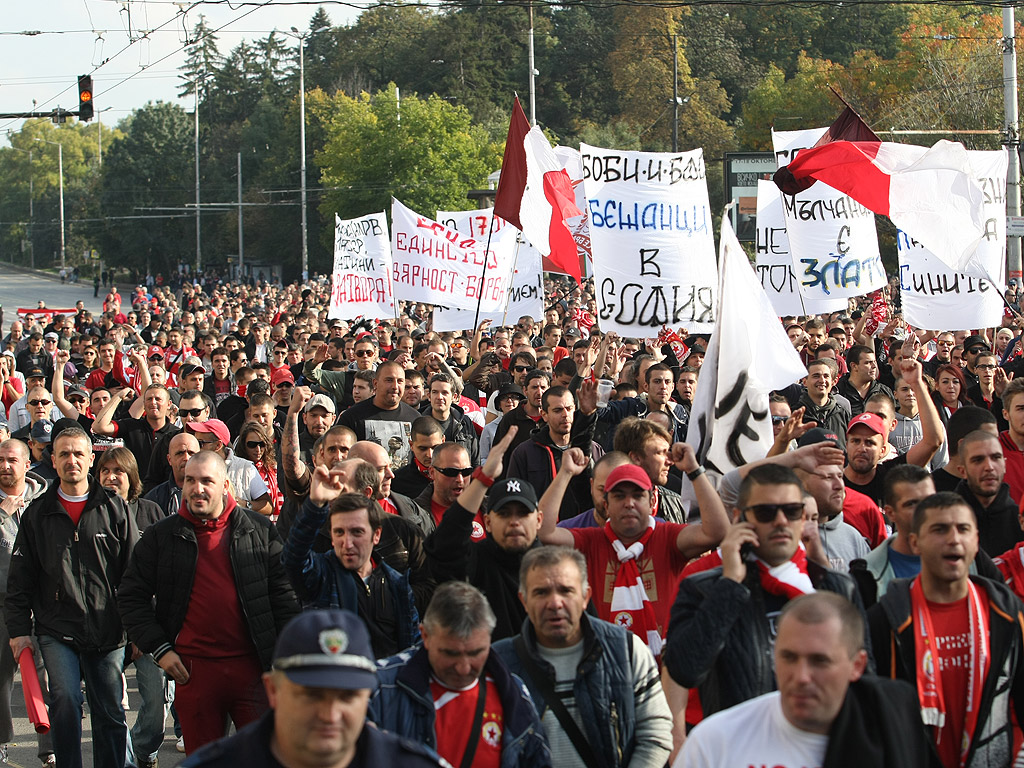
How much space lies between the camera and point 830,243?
13.4 m

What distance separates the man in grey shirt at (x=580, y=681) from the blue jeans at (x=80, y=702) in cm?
294

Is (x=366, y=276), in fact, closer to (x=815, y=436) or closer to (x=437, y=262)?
(x=437, y=262)

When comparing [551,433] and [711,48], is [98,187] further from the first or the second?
→ [551,433]

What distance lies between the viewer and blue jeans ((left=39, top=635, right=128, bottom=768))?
6320 mm

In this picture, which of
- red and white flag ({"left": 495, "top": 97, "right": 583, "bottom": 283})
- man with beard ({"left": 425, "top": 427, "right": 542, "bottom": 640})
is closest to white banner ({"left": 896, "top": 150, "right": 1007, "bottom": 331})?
red and white flag ({"left": 495, "top": 97, "right": 583, "bottom": 283})

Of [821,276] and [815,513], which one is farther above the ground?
[821,276]

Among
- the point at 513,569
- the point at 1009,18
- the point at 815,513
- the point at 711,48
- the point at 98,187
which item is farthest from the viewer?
the point at 98,187

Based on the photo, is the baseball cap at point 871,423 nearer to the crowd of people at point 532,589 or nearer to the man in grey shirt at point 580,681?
the crowd of people at point 532,589

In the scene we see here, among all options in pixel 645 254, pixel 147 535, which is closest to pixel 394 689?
pixel 147 535

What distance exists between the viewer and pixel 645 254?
1044 centimetres

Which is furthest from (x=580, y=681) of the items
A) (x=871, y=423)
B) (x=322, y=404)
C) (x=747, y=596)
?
(x=322, y=404)

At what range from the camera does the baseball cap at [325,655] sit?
299cm

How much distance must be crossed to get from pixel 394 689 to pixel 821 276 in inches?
405

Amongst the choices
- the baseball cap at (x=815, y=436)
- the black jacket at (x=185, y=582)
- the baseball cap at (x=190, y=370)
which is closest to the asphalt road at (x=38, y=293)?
the baseball cap at (x=190, y=370)
